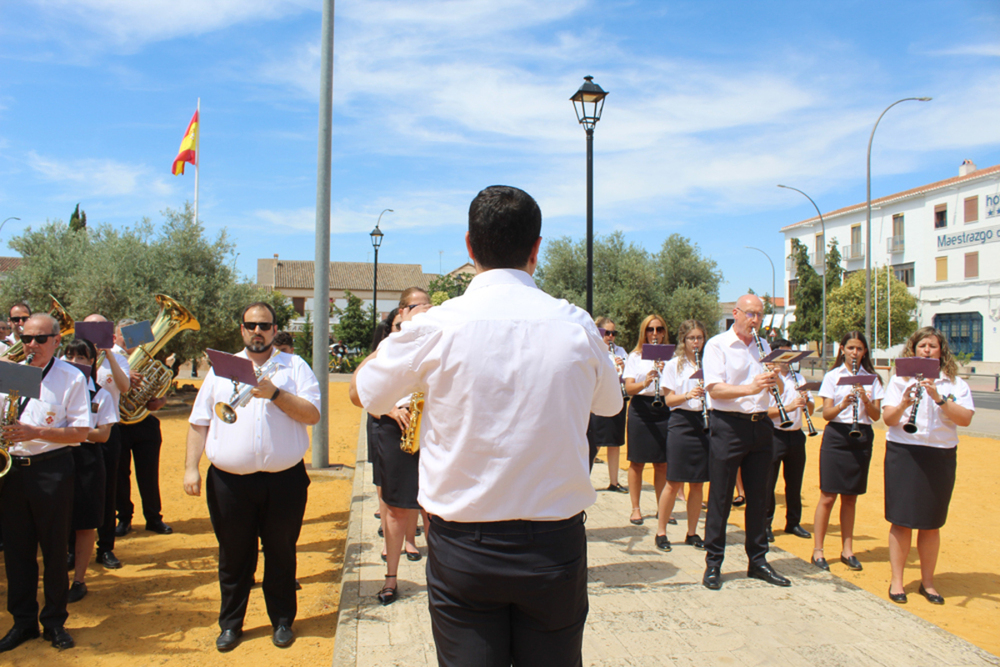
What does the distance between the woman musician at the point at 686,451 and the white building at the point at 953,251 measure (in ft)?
139

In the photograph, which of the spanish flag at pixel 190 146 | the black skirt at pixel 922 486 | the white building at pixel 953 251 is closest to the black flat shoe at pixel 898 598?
the black skirt at pixel 922 486

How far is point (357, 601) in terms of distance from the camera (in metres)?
4.46

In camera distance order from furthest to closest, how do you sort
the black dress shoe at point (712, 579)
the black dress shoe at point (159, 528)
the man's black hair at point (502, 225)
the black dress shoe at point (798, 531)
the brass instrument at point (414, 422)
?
the black dress shoe at point (159, 528) < the black dress shoe at point (798, 531) < the black dress shoe at point (712, 579) < the brass instrument at point (414, 422) < the man's black hair at point (502, 225)

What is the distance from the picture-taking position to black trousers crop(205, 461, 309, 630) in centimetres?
396

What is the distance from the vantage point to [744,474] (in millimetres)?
4949

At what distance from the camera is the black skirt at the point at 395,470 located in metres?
4.60

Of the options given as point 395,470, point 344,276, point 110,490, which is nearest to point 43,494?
point 110,490

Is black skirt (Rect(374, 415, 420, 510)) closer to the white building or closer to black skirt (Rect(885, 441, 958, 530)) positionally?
black skirt (Rect(885, 441, 958, 530))

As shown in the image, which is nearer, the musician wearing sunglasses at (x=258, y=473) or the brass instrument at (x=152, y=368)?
the musician wearing sunglasses at (x=258, y=473)

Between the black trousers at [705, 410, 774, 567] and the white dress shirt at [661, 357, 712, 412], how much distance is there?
81 cm

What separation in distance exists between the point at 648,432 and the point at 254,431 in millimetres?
4057

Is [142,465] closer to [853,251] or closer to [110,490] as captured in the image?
[110,490]

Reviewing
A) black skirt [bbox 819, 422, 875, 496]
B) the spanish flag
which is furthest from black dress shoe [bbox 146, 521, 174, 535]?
the spanish flag

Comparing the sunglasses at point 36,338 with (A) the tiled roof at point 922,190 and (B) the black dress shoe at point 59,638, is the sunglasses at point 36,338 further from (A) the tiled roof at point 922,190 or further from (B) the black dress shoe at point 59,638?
(A) the tiled roof at point 922,190
